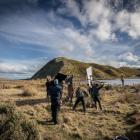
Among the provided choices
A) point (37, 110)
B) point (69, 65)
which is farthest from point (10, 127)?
point (69, 65)

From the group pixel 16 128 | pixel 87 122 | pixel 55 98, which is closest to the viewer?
pixel 16 128

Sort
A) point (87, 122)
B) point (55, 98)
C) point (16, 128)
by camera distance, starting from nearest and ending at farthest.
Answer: point (16, 128) < point (55, 98) < point (87, 122)

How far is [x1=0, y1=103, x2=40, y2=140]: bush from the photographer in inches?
520

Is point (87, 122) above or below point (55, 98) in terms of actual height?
below

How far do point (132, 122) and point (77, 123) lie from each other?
3.01 metres

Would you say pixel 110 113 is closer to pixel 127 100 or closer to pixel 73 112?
pixel 73 112

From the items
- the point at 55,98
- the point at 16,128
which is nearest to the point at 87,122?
the point at 55,98

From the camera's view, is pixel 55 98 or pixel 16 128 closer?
pixel 16 128

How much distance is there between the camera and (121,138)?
45.9ft

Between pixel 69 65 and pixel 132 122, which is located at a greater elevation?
pixel 69 65

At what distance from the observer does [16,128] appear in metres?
13.5

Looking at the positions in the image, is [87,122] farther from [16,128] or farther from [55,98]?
[16,128]

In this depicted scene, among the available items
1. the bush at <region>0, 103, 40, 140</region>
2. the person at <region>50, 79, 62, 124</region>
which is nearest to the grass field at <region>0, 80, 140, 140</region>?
the bush at <region>0, 103, 40, 140</region>

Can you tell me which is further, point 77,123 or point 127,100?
point 127,100
